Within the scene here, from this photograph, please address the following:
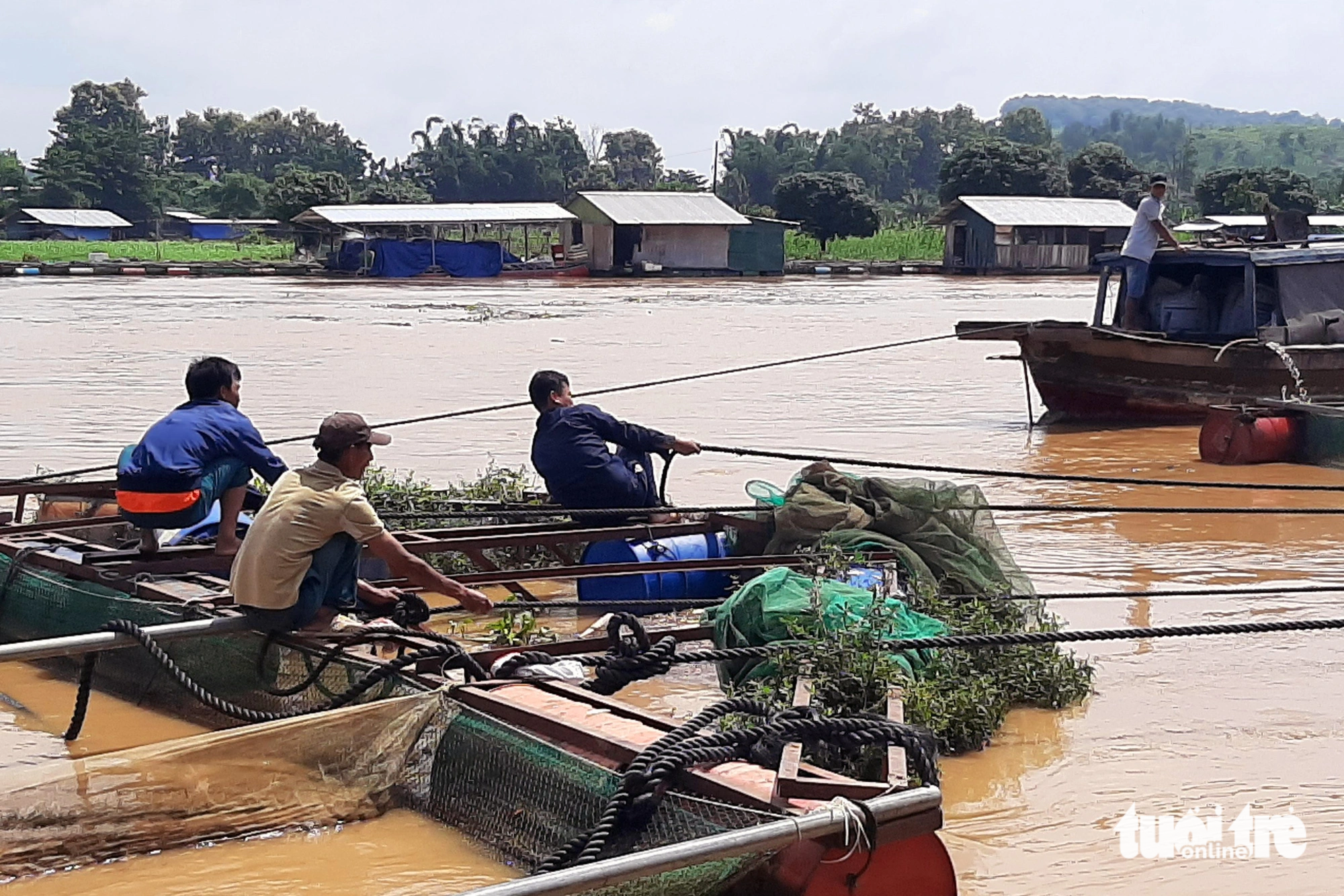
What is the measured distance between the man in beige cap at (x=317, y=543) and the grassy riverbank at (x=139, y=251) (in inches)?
2046

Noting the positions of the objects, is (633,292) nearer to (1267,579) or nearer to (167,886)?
(1267,579)

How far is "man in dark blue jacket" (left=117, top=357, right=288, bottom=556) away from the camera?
695 centimetres

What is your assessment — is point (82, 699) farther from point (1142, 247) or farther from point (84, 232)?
point (84, 232)

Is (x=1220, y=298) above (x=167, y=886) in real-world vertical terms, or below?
above

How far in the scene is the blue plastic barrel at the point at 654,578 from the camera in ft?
26.6

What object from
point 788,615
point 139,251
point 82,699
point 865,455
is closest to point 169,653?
point 82,699

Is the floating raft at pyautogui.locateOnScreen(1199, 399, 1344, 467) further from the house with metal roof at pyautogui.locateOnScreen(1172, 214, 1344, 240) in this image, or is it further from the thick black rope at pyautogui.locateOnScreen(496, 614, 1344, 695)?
the house with metal roof at pyautogui.locateOnScreen(1172, 214, 1344, 240)

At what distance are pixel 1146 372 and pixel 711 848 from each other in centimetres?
1351

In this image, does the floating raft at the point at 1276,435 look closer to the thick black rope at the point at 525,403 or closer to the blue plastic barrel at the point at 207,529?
the thick black rope at the point at 525,403

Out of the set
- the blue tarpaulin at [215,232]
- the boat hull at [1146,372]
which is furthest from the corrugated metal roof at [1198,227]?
the blue tarpaulin at [215,232]

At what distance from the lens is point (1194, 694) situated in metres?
7.16

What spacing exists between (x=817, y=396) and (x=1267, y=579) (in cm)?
1072

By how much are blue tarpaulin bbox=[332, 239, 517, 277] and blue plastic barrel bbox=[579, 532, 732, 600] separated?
141 feet

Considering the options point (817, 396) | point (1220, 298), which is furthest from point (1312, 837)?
point (817, 396)
